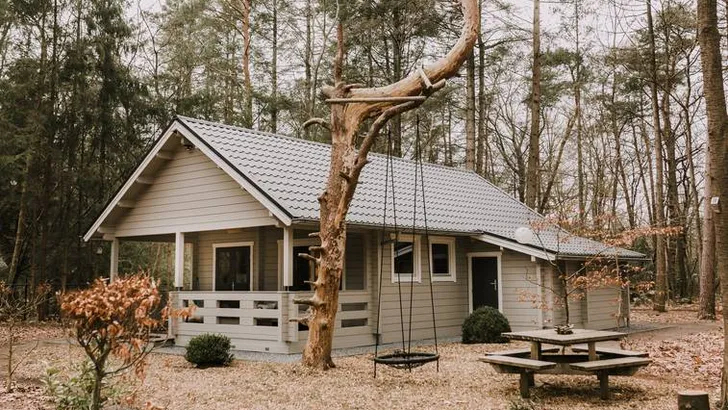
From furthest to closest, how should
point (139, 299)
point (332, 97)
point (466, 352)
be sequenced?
point (466, 352) < point (332, 97) < point (139, 299)

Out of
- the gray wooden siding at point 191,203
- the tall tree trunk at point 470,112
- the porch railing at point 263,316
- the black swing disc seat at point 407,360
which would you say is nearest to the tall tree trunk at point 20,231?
the gray wooden siding at point 191,203

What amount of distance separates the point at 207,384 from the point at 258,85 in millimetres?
18936

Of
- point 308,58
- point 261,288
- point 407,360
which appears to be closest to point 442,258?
point 261,288

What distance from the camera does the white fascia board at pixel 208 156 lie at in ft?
39.3

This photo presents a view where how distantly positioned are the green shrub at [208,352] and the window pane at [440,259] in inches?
248

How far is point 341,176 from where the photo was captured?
10031 mm

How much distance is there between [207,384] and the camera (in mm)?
9156

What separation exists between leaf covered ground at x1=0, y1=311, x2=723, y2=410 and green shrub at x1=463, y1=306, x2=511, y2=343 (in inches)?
92.8

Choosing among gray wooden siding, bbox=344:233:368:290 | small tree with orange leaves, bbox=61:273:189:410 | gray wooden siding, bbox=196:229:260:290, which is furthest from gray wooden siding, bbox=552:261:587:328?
small tree with orange leaves, bbox=61:273:189:410

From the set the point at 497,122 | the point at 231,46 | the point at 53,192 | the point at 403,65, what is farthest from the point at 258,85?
the point at 497,122

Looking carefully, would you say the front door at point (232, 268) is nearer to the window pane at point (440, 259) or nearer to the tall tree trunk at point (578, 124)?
the window pane at point (440, 259)

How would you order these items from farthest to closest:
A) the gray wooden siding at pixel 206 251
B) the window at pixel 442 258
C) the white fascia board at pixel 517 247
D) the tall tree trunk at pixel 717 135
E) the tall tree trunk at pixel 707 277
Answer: the tall tree trunk at pixel 707 277 < the gray wooden siding at pixel 206 251 < the window at pixel 442 258 < the white fascia board at pixel 517 247 < the tall tree trunk at pixel 717 135

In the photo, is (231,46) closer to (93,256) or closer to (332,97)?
(93,256)

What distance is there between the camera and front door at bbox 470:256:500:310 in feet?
53.0
